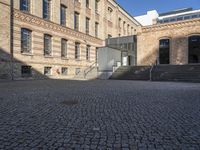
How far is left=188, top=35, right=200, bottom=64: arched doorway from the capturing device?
1056 inches

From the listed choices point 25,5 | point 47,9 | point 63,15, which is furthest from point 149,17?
point 25,5

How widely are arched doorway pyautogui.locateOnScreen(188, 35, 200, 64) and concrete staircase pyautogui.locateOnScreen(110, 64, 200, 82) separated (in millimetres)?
7016

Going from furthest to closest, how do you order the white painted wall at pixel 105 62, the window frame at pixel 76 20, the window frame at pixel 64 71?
the window frame at pixel 76 20 → the window frame at pixel 64 71 → the white painted wall at pixel 105 62

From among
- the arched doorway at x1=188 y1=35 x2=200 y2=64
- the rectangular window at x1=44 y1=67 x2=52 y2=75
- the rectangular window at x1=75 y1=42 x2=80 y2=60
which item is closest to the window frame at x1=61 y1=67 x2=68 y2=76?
the rectangular window at x1=44 y1=67 x2=52 y2=75

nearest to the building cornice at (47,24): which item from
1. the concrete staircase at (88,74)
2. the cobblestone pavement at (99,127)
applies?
the concrete staircase at (88,74)

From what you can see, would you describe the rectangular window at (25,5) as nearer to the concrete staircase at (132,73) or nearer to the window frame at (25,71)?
the window frame at (25,71)

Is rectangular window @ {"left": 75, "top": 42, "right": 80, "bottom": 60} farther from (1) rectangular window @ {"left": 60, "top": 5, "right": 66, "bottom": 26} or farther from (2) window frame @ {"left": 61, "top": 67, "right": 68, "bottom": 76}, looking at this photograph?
(1) rectangular window @ {"left": 60, "top": 5, "right": 66, "bottom": 26}

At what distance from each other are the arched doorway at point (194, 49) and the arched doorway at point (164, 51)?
9.92ft

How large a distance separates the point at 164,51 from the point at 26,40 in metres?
20.0

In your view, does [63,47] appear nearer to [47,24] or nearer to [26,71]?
[47,24]

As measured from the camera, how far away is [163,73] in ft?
67.8

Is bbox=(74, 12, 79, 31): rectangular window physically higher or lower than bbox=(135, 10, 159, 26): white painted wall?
lower

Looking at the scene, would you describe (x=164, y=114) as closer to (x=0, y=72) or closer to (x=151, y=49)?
(x=0, y=72)

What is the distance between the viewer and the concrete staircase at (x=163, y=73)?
746 inches
